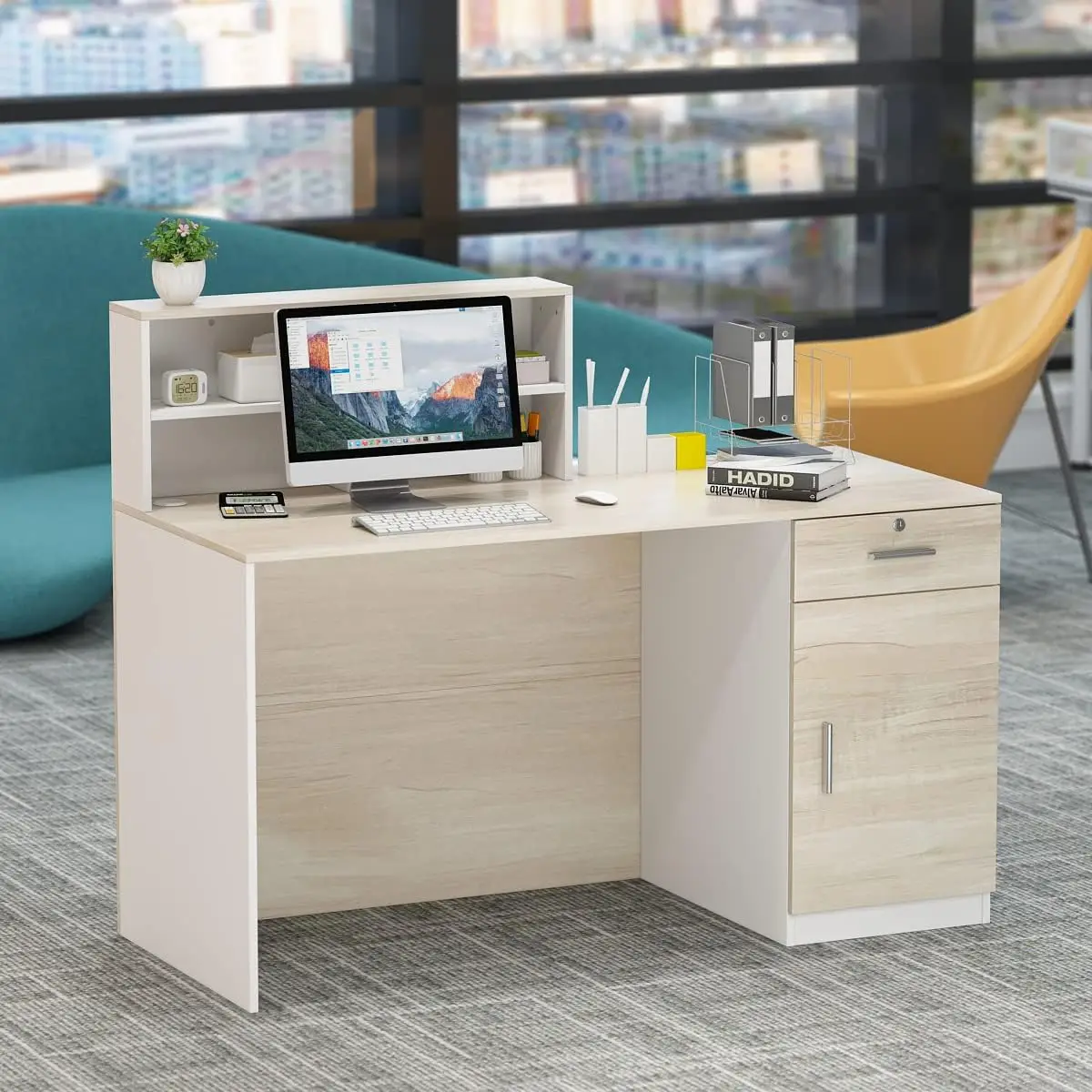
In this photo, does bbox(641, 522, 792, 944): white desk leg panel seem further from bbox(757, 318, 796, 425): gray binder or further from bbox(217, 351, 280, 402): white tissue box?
bbox(217, 351, 280, 402): white tissue box

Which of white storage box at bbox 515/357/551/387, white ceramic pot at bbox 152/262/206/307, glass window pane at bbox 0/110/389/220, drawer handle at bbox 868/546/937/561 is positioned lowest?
drawer handle at bbox 868/546/937/561

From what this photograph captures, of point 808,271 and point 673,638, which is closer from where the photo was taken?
point 673,638

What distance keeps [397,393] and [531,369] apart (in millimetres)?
287

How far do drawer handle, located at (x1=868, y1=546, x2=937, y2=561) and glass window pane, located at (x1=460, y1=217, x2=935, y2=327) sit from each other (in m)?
3.81

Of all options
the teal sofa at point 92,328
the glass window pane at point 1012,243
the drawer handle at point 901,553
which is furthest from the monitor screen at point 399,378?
the glass window pane at point 1012,243

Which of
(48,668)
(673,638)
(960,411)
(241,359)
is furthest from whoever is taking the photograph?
(960,411)

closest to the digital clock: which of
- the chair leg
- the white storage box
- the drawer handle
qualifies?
the white storage box

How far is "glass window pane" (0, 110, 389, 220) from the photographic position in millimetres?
6863

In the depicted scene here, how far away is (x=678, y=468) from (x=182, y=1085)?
141cm

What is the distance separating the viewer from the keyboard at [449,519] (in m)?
3.54

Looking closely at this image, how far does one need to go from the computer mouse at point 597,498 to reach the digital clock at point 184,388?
2.07 feet

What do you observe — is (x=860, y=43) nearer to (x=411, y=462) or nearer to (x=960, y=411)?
(x=960, y=411)

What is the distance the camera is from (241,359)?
12.1 feet


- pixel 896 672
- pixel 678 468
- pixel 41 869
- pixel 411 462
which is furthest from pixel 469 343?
pixel 41 869
